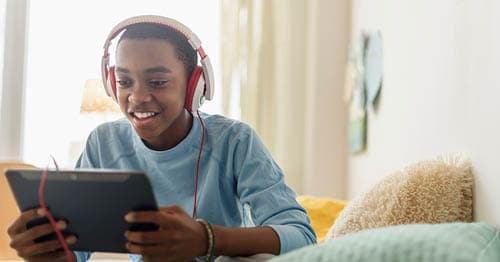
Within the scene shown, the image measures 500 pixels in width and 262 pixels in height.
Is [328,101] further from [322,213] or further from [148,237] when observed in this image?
[148,237]

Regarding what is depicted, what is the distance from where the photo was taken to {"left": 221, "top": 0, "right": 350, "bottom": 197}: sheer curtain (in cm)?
319

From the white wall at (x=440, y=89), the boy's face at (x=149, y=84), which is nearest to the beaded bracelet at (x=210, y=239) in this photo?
the boy's face at (x=149, y=84)

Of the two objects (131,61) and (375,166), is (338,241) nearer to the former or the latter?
(131,61)

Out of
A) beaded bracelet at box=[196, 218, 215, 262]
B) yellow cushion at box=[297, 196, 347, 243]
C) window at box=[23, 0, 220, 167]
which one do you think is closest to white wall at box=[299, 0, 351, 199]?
yellow cushion at box=[297, 196, 347, 243]

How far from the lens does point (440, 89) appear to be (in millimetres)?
1681

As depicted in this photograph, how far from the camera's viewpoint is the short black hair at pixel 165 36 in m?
1.27

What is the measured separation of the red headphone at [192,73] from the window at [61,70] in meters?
1.74

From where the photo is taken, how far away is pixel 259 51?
3.26 meters

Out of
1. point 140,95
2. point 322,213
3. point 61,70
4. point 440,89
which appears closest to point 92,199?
point 140,95

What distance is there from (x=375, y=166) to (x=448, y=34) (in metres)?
0.98

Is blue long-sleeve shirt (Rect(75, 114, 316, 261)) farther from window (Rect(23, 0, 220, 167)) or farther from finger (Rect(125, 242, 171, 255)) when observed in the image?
window (Rect(23, 0, 220, 167))

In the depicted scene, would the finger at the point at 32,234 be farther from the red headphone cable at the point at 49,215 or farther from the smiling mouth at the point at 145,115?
the smiling mouth at the point at 145,115

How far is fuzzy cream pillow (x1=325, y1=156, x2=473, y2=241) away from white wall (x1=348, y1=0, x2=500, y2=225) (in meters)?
0.04

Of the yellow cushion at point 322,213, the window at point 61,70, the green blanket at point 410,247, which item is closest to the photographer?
the green blanket at point 410,247
